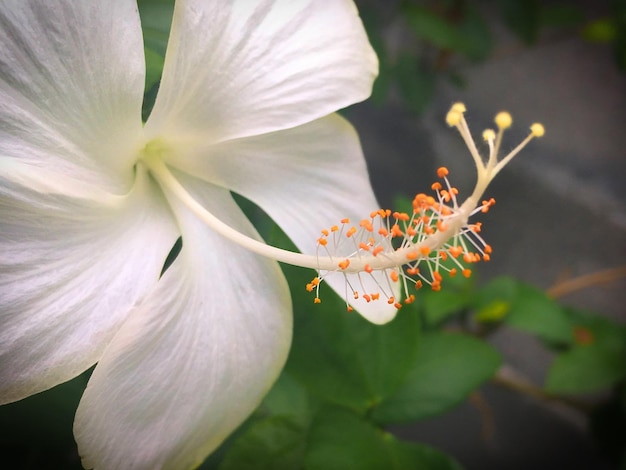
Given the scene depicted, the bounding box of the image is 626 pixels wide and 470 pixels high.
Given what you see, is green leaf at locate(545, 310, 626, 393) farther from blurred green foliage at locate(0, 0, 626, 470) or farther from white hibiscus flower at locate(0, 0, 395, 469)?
white hibiscus flower at locate(0, 0, 395, 469)

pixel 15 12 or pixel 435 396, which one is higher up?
pixel 15 12

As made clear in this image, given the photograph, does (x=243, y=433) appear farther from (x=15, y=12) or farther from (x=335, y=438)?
(x=15, y=12)

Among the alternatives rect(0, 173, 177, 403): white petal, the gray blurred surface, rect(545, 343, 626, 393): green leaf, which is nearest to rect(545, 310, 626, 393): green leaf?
rect(545, 343, 626, 393): green leaf

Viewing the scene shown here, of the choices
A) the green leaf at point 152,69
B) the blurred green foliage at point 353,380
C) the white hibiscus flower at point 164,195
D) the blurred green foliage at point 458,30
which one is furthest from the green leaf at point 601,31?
the green leaf at point 152,69

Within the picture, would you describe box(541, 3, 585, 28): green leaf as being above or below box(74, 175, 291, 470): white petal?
below

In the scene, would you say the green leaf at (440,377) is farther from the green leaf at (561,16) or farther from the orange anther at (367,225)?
the green leaf at (561,16)

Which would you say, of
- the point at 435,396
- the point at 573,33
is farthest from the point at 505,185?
the point at 435,396

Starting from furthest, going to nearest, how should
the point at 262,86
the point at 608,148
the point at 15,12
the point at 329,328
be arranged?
the point at 608,148, the point at 329,328, the point at 262,86, the point at 15,12
